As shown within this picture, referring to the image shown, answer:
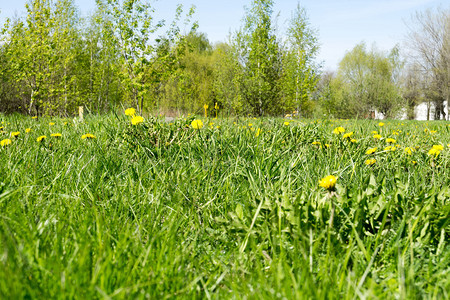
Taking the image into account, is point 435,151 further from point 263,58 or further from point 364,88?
point 364,88

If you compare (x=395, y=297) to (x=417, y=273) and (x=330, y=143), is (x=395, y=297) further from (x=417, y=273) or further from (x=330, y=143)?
(x=330, y=143)

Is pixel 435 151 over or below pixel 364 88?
below

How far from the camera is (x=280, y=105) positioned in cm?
1603

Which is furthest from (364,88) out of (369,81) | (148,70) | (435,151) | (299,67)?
(435,151)

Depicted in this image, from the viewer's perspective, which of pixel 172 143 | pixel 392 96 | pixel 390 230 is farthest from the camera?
pixel 392 96

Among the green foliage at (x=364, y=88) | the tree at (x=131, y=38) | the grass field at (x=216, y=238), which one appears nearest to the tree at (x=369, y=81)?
the green foliage at (x=364, y=88)

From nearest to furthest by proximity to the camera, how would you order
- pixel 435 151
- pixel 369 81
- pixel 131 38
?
1. pixel 435 151
2. pixel 131 38
3. pixel 369 81

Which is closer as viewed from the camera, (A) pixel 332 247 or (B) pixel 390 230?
(A) pixel 332 247

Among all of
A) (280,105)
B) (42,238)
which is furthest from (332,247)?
(280,105)

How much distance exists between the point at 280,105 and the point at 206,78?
43.8 ft

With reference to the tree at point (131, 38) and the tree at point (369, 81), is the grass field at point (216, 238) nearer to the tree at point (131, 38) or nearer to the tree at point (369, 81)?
the tree at point (131, 38)

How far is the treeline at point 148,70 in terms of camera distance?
1045 cm

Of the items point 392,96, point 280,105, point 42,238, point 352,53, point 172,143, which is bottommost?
point 42,238

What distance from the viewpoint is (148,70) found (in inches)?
432
